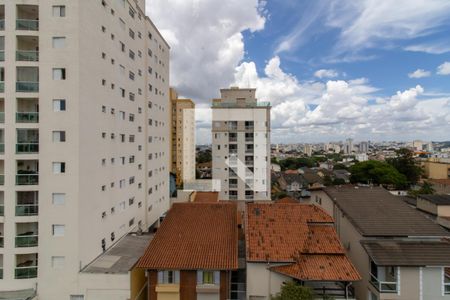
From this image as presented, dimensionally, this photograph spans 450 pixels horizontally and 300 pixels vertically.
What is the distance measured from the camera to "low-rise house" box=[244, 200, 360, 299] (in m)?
13.7

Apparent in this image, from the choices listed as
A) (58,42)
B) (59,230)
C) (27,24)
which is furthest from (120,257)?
(27,24)

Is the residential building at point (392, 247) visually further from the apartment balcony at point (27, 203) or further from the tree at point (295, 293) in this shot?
the apartment balcony at point (27, 203)

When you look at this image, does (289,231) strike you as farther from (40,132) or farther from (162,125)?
(162,125)

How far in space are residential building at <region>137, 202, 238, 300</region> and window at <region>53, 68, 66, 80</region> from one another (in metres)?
11.3

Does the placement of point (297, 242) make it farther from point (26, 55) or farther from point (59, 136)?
point (26, 55)

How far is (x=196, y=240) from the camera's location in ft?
53.0

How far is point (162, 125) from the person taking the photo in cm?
3206

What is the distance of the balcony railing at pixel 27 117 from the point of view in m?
15.1

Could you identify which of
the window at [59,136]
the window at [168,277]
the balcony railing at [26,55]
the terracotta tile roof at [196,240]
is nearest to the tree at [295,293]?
the terracotta tile roof at [196,240]

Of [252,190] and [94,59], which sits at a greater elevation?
[94,59]

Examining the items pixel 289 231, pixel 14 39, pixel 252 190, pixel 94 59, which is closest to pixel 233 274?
pixel 289 231

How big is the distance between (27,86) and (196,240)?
13.5 meters

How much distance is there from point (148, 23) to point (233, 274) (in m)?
25.3

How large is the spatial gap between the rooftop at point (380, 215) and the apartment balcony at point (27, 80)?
21.4 meters
